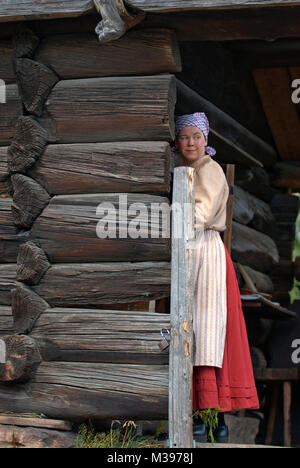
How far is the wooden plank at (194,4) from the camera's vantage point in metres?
4.55

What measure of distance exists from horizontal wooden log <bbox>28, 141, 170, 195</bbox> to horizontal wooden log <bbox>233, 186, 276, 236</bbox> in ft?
9.05

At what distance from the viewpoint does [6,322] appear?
16.8 feet

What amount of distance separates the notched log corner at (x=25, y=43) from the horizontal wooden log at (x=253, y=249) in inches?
120

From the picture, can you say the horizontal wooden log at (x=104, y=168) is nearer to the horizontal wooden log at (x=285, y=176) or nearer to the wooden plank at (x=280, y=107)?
the wooden plank at (x=280, y=107)

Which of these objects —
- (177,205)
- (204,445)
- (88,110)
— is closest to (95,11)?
(88,110)

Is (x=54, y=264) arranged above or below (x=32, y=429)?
above

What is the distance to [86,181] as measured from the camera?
509 cm

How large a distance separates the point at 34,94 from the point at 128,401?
2.13 meters

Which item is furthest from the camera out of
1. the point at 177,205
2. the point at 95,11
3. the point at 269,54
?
the point at 269,54

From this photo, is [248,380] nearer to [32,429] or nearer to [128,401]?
[128,401]

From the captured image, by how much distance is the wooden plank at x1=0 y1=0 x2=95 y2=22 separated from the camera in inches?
190

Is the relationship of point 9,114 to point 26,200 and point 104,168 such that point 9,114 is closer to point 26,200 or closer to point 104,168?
point 26,200

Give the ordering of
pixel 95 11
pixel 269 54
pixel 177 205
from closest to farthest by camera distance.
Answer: pixel 177 205 < pixel 95 11 < pixel 269 54
